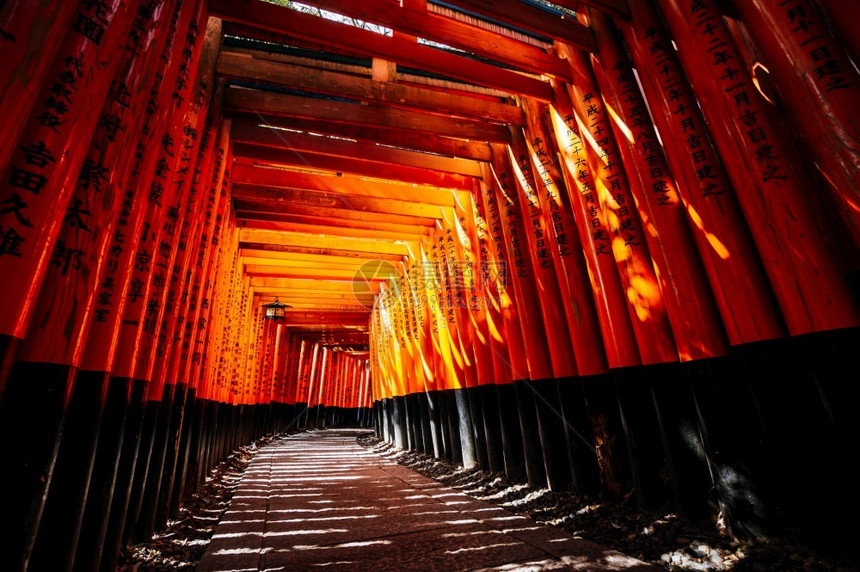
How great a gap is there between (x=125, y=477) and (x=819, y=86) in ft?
17.7

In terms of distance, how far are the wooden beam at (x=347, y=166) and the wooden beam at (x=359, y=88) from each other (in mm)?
1522

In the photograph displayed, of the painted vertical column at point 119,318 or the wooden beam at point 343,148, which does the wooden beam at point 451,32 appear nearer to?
the painted vertical column at point 119,318

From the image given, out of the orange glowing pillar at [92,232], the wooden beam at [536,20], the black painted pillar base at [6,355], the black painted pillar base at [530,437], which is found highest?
the wooden beam at [536,20]

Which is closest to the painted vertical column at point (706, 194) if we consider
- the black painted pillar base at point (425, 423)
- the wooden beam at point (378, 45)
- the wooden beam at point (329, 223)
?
the wooden beam at point (378, 45)

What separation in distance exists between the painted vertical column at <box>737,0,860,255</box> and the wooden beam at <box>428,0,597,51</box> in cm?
180

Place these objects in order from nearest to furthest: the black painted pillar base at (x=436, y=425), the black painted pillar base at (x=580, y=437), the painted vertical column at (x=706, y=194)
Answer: the painted vertical column at (x=706, y=194) < the black painted pillar base at (x=580, y=437) < the black painted pillar base at (x=436, y=425)

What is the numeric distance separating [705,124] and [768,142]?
0.60m

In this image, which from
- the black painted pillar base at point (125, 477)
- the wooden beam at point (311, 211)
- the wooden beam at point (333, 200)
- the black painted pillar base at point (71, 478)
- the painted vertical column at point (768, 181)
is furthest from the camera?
the wooden beam at point (311, 211)

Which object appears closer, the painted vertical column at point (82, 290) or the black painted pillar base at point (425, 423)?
the painted vertical column at point (82, 290)

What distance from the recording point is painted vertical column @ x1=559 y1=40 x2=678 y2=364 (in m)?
3.15

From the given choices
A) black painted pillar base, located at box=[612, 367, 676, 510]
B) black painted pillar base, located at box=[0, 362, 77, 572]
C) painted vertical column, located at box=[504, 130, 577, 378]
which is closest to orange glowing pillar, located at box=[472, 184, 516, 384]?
painted vertical column, located at box=[504, 130, 577, 378]

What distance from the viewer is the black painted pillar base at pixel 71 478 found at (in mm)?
1982

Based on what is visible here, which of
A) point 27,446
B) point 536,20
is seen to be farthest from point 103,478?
point 536,20

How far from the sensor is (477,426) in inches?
241
